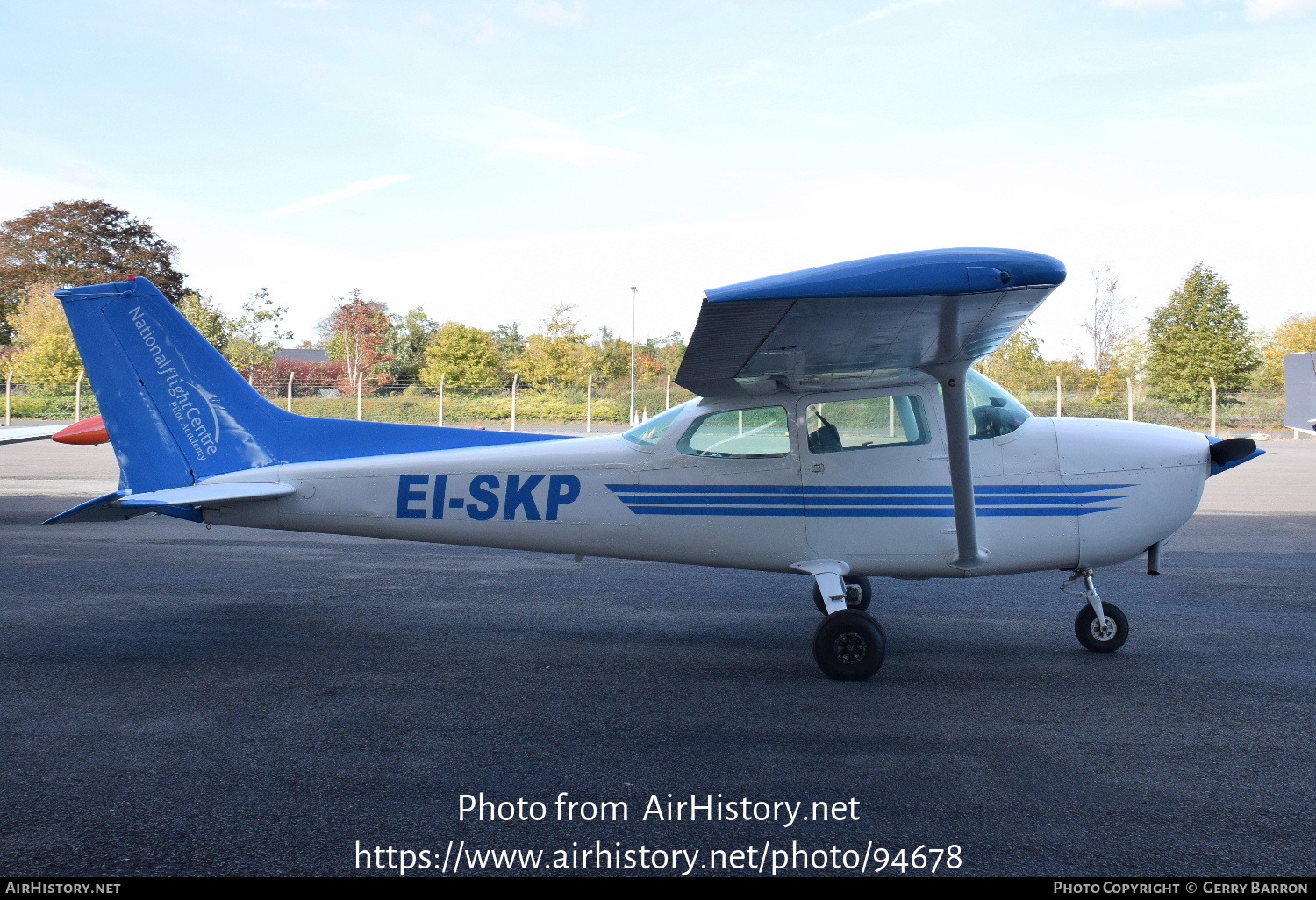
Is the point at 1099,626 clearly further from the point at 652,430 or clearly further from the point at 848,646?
the point at 652,430

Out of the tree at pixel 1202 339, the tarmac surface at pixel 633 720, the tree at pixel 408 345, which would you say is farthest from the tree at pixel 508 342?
the tarmac surface at pixel 633 720

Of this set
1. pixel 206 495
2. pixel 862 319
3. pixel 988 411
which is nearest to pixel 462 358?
pixel 206 495

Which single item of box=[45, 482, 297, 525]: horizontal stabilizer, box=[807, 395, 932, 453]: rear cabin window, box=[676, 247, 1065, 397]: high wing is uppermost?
box=[676, 247, 1065, 397]: high wing

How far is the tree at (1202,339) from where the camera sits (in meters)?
37.8

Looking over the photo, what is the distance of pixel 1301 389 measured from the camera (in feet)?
48.3

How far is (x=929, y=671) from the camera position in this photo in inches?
196

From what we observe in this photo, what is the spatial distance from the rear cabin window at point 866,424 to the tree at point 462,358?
160 ft

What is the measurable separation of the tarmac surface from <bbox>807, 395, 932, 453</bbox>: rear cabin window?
4.27ft

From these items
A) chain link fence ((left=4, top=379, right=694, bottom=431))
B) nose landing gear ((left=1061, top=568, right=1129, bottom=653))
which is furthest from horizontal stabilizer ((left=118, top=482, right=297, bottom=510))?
chain link fence ((left=4, top=379, right=694, bottom=431))

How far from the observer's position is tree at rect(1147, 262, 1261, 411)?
1487 inches

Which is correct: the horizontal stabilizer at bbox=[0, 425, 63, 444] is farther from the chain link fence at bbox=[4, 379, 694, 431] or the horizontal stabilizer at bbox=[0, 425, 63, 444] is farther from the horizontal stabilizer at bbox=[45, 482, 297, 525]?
the chain link fence at bbox=[4, 379, 694, 431]

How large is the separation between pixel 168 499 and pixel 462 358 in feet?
165

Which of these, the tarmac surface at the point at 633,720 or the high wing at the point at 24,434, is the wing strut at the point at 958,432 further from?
the high wing at the point at 24,434
